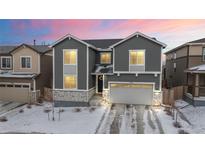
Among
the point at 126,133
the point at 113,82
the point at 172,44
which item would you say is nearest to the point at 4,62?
the point at 113,82

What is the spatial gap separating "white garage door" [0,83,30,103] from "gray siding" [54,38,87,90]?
10.0 feet

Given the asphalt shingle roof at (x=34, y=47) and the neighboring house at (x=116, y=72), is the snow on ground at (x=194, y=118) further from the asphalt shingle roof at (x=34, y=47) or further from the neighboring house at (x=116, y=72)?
the asphalt shingle roof at (x=34, y=47)

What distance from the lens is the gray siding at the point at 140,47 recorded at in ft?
42.8

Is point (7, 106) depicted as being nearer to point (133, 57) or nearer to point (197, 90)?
point (133, 57)

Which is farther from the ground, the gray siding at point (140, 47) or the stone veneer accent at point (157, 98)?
the gray siding at point (140, 47)

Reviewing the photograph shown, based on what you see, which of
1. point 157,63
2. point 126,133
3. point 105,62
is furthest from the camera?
point 105,62

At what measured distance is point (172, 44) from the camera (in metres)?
16.8

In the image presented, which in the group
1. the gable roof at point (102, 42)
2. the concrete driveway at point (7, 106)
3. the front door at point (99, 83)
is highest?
the gable roof at point (102, 42)

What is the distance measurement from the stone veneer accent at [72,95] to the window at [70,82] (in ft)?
1.33

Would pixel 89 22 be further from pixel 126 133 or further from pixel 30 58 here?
pixel 126 133

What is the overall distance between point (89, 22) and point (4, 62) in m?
8.89

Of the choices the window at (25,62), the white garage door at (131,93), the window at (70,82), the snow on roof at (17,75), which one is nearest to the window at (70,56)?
the window at (70,82)

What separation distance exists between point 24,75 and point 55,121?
6579 mm

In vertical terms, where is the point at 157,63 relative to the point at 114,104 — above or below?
above
